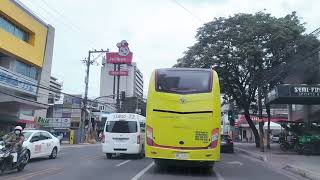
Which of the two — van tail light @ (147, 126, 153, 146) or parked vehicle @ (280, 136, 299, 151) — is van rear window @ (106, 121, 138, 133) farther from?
parked vehicle @ (280, 136, 299, 151)

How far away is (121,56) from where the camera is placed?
87.9 meters

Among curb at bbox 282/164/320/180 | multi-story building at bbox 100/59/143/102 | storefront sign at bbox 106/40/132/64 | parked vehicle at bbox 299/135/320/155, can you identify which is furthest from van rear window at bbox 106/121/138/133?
multi-story building at bbox 100/59/143/102

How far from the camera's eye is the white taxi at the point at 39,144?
22108 mm

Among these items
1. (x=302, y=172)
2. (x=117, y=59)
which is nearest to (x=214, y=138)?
(x=302, y=172)

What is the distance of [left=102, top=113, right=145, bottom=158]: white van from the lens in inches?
991

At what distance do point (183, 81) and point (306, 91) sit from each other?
15.3 metres

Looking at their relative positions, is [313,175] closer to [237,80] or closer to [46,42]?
[237,80]

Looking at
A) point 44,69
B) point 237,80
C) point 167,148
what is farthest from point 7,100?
point 167,148

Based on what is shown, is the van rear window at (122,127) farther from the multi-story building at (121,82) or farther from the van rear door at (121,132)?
the multi-story building at (121,82)

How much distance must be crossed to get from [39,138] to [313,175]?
496 inches

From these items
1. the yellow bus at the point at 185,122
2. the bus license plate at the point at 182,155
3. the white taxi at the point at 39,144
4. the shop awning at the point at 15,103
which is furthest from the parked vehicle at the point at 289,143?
the shop awning at the point at 15,103

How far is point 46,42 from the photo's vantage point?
53.5 metres

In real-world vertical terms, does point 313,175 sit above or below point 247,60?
below

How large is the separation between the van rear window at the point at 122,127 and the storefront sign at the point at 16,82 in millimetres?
16957
